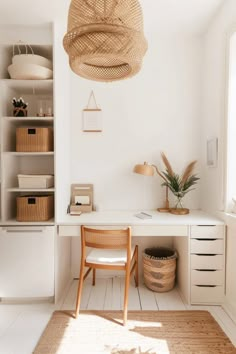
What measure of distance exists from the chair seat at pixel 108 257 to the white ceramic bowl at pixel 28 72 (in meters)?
1.75

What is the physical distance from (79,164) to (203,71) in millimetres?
1777

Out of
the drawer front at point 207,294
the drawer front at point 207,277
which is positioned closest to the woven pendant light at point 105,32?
the drawer front at point 207,277

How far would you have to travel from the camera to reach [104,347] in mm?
1840

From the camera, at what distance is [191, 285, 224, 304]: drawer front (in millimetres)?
2385

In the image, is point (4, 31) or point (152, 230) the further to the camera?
point (4, 31)

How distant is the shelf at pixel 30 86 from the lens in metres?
2.49

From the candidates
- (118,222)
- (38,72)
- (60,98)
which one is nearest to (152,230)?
(118,222)

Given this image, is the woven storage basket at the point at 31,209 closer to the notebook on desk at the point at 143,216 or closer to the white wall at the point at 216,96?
the notebook on desk at the point at 143,216

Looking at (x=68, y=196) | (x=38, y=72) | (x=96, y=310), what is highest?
(x=38, y=72)

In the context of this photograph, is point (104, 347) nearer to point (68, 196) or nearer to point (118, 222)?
point (118, 222)

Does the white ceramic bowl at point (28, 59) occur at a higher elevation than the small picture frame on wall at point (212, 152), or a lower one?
higher

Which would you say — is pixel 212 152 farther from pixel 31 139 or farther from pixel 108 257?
pixel 31 139

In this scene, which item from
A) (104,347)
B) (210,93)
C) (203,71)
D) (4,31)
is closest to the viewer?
(104,347)

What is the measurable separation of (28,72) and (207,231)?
7.30 ft
